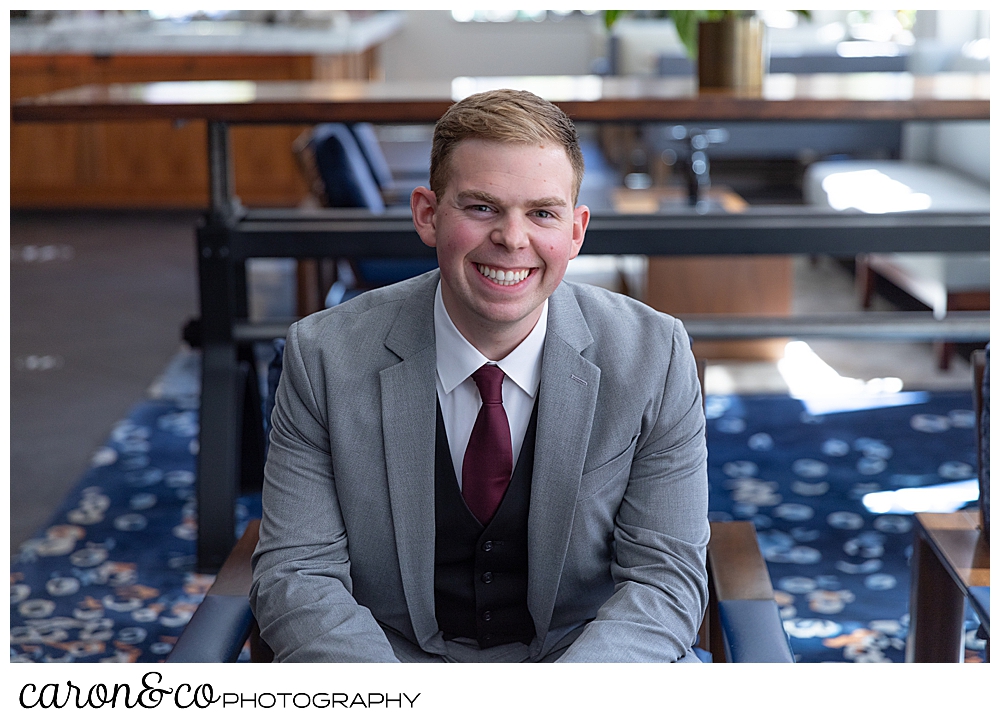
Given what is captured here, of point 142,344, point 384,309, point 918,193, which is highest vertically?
point 384,309

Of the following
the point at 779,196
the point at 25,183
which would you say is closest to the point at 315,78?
the point at 25,183

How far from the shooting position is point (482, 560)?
54.7 inches

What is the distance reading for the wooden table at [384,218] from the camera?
244cm

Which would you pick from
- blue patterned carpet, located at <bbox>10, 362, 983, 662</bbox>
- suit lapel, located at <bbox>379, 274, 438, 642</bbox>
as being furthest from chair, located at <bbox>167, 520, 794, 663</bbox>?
blue patterned carpet, located at <bbox>10, 362, 983, 662</bbox>

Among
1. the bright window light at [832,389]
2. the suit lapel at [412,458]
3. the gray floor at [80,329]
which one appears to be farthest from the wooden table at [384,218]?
the suit lapel at [412,458]

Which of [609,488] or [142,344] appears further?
[142,344]

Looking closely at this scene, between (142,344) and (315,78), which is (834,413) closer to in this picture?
(142,344)

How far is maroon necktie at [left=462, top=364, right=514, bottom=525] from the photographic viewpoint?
4.48ft

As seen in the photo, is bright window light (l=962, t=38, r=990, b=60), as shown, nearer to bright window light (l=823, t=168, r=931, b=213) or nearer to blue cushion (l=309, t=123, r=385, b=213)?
bright window light (l=823, t=168, r=931, b=213)

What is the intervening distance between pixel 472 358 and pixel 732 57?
71.2 inches

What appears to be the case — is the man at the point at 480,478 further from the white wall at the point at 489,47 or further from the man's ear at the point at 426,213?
the white wall at the point at 489,47

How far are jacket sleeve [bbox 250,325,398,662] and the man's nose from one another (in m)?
0.30

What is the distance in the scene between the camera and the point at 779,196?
7.58 metres
